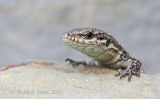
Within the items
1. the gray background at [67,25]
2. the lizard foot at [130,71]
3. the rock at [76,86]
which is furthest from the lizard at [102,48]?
the gray background at [67,25]

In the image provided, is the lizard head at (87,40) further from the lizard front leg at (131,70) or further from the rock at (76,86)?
the lizard front leg at (131,70)

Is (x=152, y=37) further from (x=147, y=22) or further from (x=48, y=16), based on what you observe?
(x=48, y=16)

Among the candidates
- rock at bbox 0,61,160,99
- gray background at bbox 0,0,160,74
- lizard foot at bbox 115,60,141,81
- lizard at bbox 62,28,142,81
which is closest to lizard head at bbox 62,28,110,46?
lizard at bbox 62,28,142,81

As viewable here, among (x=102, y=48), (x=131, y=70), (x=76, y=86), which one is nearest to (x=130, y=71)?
(x=131, y=70)

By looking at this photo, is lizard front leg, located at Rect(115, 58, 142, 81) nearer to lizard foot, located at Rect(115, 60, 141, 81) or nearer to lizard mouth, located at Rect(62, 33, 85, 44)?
lizard foot, located at Rect(115, 60, 141, 81)

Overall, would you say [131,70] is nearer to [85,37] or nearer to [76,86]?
[85,37]

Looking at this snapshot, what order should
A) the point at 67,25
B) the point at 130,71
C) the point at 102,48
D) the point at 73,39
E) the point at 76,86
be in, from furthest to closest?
the point at 67,25 → the point at 102,48 → the point at 73,39 → the point at 130,71 → the point at 76,86

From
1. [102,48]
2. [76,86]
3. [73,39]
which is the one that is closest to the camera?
[76,86]

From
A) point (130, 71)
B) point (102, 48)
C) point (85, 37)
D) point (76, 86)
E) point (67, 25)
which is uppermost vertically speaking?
point (67, 25)
